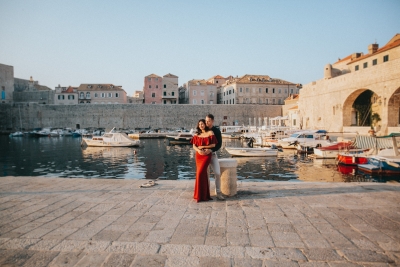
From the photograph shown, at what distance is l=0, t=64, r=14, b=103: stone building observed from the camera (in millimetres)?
56591

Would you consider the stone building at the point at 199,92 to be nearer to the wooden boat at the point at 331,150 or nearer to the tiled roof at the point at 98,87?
the tiled roof at the point at 98,87

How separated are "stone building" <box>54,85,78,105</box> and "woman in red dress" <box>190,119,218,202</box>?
5807 cm

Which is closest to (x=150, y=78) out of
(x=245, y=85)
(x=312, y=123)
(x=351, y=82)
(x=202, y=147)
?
(x=245, y=85)

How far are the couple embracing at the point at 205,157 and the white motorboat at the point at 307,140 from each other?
1837cm

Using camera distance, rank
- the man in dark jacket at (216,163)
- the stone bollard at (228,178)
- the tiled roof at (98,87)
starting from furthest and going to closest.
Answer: the tiled roof at (98,87) < the stone bollard at (228,178) < the man in dark jacket at (216,163)

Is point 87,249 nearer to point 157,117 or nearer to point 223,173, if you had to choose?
point 223,173

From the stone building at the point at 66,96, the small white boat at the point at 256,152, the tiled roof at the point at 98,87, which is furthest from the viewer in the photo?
the stone building at the point at 66,96

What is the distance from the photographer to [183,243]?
2992 mm

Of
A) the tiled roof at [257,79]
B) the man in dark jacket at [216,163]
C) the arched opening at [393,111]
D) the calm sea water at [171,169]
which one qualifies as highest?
the tiled roof at [257,79]

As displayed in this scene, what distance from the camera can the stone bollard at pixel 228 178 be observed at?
4980 mm

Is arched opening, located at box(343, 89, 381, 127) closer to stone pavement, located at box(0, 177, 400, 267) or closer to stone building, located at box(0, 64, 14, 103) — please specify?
stone pavement, located at box(0, 177, 400, 267)

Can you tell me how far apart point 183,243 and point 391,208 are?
3225mm

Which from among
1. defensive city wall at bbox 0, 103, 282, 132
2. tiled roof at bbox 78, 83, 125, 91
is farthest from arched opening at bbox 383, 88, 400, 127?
tiled roof at bbox 78, 83, 125, 91

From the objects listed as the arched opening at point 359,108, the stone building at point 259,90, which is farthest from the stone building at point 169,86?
the arched opening at point 359,108
